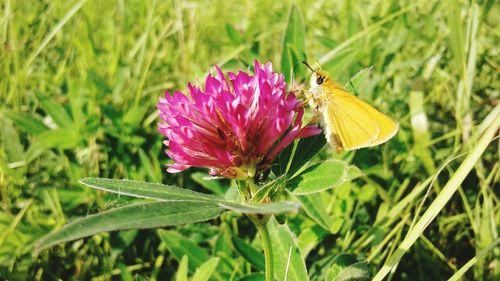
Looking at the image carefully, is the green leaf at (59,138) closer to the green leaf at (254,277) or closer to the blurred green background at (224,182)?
the blurred green background at (224,182)

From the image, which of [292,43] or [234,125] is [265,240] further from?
[292,43]

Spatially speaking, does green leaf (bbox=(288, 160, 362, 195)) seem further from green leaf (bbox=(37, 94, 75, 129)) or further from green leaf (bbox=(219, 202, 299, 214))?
green leaf (bbox=(37, 94, 75, 129))

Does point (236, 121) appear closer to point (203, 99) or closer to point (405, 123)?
point (203, 99)

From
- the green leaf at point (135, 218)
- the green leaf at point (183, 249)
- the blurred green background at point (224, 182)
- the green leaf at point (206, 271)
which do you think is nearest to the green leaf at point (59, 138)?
the blurred green background at point (224, 182)

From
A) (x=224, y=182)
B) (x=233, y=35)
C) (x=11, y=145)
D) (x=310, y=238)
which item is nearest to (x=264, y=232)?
(x=310, y=238)

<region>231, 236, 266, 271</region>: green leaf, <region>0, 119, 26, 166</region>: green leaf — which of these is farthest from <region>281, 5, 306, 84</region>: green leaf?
<region>0, 119, 26, 166</region>: green leaf
